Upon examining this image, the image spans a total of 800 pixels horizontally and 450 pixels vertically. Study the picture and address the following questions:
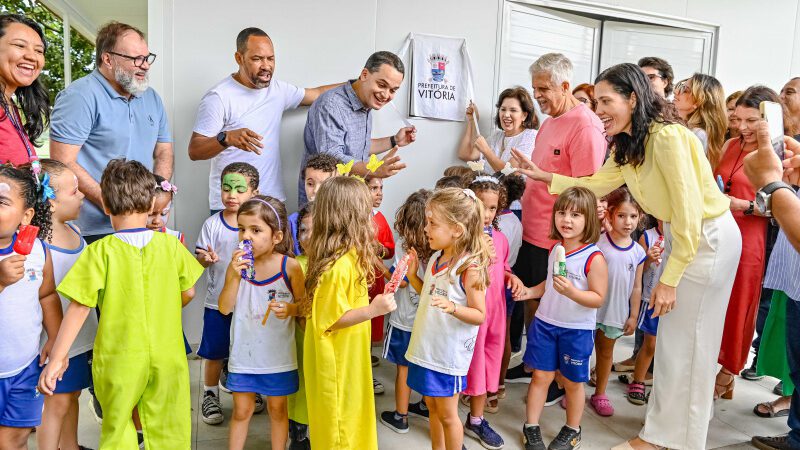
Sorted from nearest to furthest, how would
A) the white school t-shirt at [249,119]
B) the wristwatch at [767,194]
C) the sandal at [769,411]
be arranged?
the wristwatch at [767,194], the sandal at [769,411], the white school t-shirt at [249,119]

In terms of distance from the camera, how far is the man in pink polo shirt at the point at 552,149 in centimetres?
317

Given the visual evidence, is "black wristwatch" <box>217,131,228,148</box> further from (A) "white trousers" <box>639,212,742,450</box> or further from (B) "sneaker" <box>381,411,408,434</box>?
(A) "white trousers" <box>639,212,742,450</box>

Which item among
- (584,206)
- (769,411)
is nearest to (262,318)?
(584,206)

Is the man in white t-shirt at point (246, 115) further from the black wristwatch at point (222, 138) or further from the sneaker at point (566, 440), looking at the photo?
the sneaker at point (566, 440)

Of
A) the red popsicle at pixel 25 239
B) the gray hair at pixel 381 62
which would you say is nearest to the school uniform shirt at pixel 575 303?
the gray hair at pixel 381 62

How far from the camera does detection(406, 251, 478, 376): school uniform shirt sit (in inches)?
94.2

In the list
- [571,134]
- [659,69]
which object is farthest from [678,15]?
[571,134]

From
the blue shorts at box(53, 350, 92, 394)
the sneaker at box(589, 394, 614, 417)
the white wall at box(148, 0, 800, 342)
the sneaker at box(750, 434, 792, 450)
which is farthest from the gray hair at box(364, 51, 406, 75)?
the sneaker at box(750, 434, 792, 450)

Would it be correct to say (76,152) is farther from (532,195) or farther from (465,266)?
(532,195)

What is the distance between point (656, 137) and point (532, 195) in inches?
42.2

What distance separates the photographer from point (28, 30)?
240cm

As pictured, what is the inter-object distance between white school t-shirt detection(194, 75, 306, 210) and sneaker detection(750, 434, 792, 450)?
3.07m

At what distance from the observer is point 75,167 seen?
8.95ft

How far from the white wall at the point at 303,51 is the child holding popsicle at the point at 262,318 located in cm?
172
